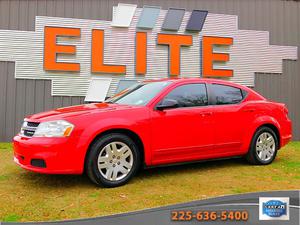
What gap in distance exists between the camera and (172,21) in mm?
10141

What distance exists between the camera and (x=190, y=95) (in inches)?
215

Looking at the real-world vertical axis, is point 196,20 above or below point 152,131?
above

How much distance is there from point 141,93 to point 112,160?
1.33 meters

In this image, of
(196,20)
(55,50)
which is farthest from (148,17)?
(55,50)

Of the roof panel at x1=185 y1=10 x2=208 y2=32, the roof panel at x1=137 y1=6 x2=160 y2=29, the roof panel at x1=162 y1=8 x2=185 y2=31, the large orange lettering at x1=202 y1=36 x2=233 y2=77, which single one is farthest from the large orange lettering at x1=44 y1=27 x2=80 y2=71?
the large orange lettering at x1=202 y1=36 x2=233 y2=77

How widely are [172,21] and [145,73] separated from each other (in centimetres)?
175

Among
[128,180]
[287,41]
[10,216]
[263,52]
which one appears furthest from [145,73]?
[10,216]

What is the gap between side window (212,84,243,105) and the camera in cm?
568

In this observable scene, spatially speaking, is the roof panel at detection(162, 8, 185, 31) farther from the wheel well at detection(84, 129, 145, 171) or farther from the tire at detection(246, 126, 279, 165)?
the wheel well at detection(84, 129, 145, 171)

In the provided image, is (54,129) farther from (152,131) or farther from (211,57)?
(211,57)

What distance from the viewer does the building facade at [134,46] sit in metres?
9.34

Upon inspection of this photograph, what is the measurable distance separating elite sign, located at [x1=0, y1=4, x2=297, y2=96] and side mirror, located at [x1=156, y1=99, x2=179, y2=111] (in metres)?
4.85

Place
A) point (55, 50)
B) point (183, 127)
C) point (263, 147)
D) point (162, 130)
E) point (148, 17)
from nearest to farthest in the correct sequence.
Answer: point (162, 130), point (183, 127), point (263, 147), point (55, 50), point (148, 17)

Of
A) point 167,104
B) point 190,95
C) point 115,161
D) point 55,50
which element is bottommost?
point 115,161
